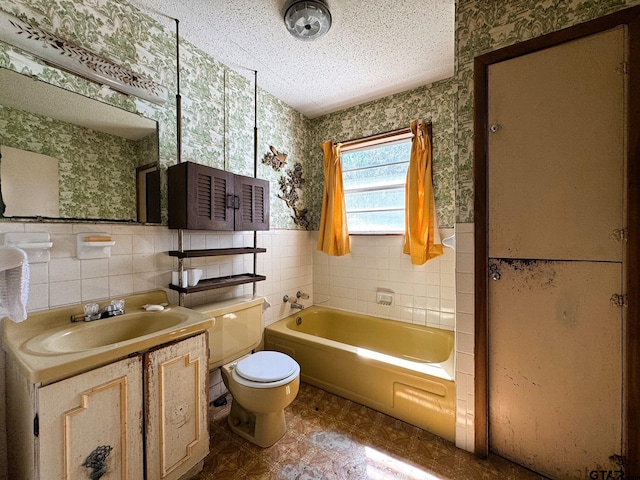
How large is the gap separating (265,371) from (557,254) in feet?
5.52

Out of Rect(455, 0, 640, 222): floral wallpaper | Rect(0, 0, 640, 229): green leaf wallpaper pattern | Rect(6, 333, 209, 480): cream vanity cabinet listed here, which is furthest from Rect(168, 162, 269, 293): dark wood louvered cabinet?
Rect(455, 0, 640, 222): floral wallpaper

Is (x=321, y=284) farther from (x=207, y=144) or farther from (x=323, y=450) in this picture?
(x=207, y=144)

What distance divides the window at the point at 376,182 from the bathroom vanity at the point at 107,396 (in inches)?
71.9

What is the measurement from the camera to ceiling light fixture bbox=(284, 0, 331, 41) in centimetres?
142

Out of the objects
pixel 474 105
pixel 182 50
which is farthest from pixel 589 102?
pixel 182 50

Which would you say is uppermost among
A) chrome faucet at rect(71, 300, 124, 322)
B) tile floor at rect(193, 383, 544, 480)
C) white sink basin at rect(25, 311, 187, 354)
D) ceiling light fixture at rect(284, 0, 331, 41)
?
ceiling light fixture at rect(284, 0, 331, 41)

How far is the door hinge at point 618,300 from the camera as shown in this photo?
116cm

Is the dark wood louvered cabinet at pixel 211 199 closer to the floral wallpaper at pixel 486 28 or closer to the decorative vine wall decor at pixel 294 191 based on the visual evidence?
the decorative vine wall decor at pixel 294 191

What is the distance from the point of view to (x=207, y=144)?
1860mm

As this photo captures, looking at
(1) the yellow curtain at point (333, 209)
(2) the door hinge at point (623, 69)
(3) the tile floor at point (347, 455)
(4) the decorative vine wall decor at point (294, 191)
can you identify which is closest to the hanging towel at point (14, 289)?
(3) the tile floor at point (347, 455)

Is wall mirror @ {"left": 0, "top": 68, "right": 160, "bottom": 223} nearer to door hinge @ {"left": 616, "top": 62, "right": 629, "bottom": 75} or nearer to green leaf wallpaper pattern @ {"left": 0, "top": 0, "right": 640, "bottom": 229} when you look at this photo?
green leaf wallpaper pattern @ {"left": 0, "top": 0, "right": 640, "bottom": 229}

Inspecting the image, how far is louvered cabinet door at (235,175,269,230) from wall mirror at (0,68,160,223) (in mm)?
495

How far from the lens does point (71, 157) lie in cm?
129

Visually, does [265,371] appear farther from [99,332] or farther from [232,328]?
[99,332]
